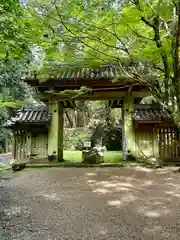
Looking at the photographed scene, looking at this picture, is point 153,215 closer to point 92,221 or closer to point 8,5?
point 92,221

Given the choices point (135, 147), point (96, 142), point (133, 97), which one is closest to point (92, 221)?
point (135, 147)

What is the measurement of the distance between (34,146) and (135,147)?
403 cm

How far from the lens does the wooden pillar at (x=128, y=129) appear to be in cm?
894

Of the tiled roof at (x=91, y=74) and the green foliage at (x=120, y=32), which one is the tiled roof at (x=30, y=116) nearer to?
the tiled roof at (x=91, y=74)

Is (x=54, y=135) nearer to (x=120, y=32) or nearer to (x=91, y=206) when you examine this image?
(x=91, y=206)

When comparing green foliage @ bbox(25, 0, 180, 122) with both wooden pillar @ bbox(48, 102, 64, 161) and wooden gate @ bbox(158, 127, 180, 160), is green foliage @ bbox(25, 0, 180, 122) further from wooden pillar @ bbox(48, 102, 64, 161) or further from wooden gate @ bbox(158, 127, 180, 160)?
wooden gate @ bbox(158, 127, 180, 160)

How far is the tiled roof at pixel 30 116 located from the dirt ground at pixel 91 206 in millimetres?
2572

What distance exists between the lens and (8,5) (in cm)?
322

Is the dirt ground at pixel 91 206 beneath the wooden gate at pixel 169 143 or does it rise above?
beneath

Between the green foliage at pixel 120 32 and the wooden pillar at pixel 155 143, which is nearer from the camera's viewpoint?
the green foliage at pixel 120 32

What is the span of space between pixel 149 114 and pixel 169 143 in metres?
1.41

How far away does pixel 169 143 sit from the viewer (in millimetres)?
9047

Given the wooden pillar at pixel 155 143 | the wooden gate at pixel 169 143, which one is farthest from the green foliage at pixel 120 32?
the wooden gate at pixel 169 143

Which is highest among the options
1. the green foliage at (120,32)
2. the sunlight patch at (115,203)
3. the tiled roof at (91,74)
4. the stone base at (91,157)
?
the tiled roof at (91,74)
